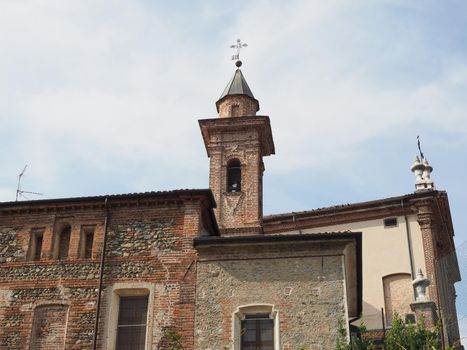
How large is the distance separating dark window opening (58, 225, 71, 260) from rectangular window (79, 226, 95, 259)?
0.47 metres

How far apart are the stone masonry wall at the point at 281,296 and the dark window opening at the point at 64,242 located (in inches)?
158

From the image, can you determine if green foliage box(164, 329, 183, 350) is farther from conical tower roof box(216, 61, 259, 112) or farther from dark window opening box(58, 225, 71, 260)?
conical tower roof box(216, 61, 259, 112)

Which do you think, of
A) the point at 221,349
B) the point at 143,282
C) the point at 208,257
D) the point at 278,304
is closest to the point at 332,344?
the point at 278,304

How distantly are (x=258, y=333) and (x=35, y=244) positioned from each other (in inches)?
272

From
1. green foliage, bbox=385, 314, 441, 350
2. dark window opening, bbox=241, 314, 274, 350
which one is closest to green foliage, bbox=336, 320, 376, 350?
green foliage, bbox=385, 314, 441, 350

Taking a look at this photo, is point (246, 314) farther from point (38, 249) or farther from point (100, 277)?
point (38, 249)

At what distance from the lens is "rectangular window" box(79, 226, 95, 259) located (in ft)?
60.4

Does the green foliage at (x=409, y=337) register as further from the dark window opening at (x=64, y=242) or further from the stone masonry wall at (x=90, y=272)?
the dark window opening at (x=64, y=242)

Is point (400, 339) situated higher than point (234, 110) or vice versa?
point (234, 110)

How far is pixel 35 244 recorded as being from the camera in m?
18.8

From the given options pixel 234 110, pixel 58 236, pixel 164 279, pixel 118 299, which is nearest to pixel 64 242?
pixel 58 236

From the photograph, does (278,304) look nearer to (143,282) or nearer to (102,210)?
(143,282)

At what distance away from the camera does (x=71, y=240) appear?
18.5m

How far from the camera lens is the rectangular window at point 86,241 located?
60.4ft
